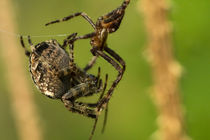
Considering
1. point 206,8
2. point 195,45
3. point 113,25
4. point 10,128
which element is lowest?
point 10,128

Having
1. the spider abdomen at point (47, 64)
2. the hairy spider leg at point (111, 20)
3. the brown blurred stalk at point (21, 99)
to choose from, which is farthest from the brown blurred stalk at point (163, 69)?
the brown blurred stalk at point (21, 99)

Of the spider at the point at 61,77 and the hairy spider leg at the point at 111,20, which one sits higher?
the hairy spider leg at the point at 111,20

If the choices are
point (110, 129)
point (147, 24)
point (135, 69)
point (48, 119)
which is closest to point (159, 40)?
point (147, 24)

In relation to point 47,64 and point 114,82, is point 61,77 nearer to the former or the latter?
point 47,64

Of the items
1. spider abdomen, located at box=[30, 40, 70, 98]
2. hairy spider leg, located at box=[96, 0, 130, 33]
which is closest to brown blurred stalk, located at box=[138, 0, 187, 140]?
hairy spider leg, located at box=[96, 0, 130, 33]

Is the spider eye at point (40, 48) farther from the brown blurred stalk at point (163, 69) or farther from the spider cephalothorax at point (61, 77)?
the brown blurred stalk at point (163, 69)

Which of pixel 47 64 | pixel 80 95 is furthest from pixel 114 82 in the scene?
pixel 47 64

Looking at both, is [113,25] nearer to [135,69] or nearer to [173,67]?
[173,67]
